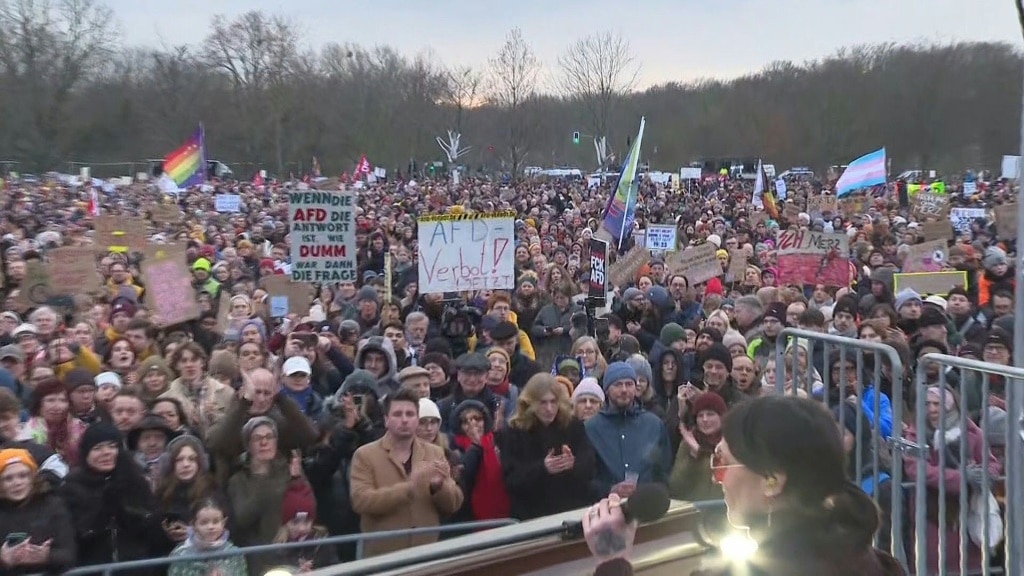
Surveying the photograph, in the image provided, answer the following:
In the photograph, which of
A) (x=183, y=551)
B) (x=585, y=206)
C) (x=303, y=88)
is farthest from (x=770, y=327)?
(x=303, y=88)

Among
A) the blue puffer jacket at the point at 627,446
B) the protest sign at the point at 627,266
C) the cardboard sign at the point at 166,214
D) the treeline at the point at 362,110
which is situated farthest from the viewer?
the treeline at the point at 362,110

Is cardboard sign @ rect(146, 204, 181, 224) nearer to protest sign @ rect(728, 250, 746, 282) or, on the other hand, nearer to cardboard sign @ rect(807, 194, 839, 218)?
protest sign @ rect(728, 250, 746, 282)

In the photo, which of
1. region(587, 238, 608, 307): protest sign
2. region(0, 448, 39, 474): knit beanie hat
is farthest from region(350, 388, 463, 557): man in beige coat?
region(587, 238, 608, 307): protest sign

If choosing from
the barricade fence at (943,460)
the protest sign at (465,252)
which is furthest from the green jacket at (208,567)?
the protest sign at (465,252)

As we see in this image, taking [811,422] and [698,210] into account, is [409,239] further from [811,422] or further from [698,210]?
[811,422]

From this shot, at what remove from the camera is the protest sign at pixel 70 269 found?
998cm

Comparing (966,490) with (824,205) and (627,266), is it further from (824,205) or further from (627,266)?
(824,205)

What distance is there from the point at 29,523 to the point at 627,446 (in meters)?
2.90

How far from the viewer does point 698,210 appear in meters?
26.9

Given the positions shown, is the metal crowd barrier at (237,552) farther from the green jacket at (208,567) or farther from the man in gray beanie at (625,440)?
the man in gray beanie at (625,440)

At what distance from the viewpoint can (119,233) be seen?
14.7 m

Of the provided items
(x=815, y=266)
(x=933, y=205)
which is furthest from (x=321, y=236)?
(x=933, y=205)

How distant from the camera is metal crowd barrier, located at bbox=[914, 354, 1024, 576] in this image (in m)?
3.42

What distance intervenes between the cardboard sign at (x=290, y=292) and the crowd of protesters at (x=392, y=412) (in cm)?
20
